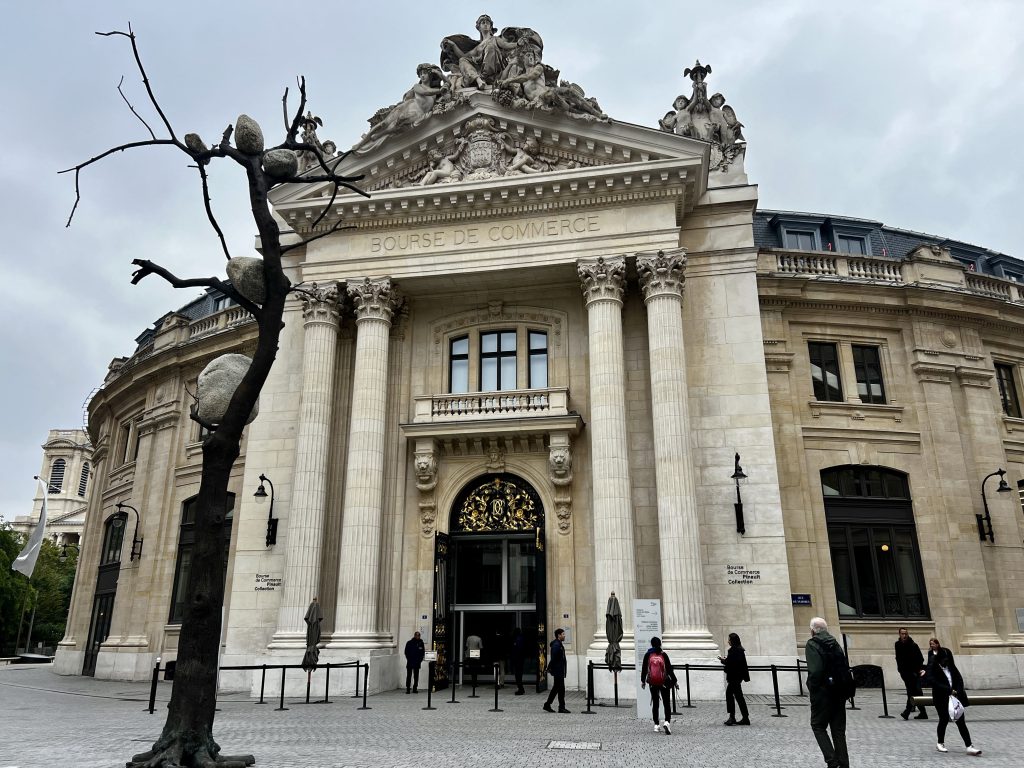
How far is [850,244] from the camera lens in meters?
31.4

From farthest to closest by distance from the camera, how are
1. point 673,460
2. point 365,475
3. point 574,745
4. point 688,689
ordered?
1. point 365,475
2. point 673,460
3. point 688,689
4. point 574,745

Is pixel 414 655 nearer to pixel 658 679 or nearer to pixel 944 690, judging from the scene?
pixel 658 679

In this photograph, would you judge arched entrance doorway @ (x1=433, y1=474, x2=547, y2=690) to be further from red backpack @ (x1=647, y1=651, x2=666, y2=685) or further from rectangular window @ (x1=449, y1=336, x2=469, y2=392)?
red backpack @ (x1=647, y1=651, x2=666, y2=685)

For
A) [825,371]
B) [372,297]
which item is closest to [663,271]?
[825,371]

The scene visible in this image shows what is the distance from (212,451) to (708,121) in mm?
20317

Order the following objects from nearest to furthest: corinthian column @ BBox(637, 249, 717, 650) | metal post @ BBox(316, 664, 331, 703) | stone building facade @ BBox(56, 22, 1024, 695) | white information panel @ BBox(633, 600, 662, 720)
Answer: white information panel @ BBox(633, 600, 662, 720)
metal post @ BBox(316, 664, 331, 703)
corinthian column @ BBox(637, 249, 717, 650)
stone building facade @ BBox(56, 22, 1024, 695)

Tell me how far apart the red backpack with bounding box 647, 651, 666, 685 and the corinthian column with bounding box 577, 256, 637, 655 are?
224 inches

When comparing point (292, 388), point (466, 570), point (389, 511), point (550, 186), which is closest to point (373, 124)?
point (550, 186)

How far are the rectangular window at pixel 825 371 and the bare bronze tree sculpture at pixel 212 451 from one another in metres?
20.5

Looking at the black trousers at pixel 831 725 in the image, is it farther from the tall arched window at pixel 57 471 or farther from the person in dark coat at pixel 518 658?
the tall arched window at pixel 57 471

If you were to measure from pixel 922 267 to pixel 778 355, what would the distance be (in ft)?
20.7

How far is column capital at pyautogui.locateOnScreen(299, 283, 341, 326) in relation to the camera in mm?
23375

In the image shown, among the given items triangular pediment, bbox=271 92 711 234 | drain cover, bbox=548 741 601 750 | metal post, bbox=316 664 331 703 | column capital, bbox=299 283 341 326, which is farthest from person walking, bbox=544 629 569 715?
triangular pediment, bbox=271 92 711 234

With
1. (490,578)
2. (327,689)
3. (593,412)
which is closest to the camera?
(327,689)
